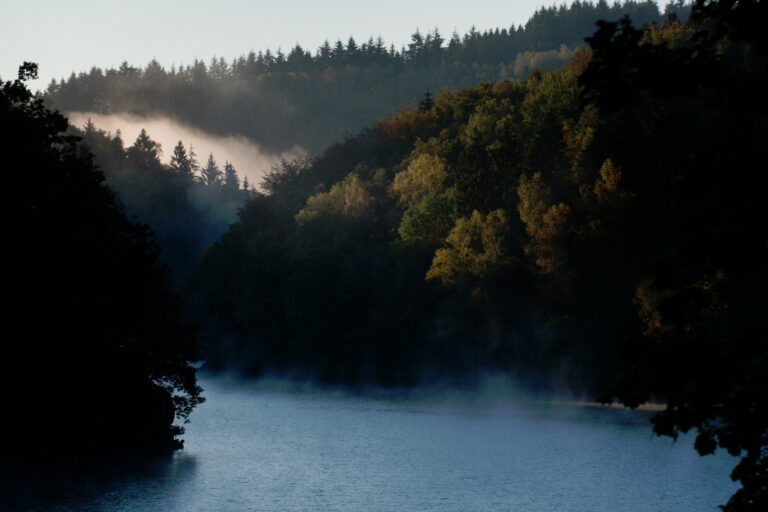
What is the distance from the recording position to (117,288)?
33.0 metres

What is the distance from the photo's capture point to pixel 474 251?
247 ft

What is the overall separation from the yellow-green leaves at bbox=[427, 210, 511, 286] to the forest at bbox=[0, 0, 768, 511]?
0.19m

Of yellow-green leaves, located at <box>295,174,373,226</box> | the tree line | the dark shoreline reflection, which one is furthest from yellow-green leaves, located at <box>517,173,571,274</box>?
the tree line

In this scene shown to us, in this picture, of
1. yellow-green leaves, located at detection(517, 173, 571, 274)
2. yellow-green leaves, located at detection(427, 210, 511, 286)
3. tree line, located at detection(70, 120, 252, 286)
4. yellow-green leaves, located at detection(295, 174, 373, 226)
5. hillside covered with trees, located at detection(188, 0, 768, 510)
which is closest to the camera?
hillside covered with trees, located at detection(188, 0, 768, 510)

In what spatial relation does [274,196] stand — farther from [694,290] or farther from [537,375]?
[694,290]

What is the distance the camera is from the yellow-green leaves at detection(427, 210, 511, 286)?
239ft

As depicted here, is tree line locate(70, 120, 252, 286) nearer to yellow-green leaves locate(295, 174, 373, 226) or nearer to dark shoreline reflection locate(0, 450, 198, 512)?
yellow-green leaves locate(295, 174, 373, 226)

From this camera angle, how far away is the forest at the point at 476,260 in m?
10.8

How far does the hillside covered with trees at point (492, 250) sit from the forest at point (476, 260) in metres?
0.16

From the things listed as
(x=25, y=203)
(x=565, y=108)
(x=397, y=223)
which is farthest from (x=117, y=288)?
(x=397, y=223)

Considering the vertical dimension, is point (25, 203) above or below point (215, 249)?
below

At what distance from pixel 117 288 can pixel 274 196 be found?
3450 inches

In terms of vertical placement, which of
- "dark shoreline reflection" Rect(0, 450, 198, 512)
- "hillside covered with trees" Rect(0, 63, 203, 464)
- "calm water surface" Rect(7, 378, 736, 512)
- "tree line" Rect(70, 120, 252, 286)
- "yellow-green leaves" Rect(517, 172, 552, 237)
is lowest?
"dark shoreline reflection" Rect(0, 450, 198, 512)

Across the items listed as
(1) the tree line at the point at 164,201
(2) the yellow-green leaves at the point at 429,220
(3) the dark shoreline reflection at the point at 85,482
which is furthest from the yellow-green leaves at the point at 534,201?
(1) the tree line at the point at 164,201
